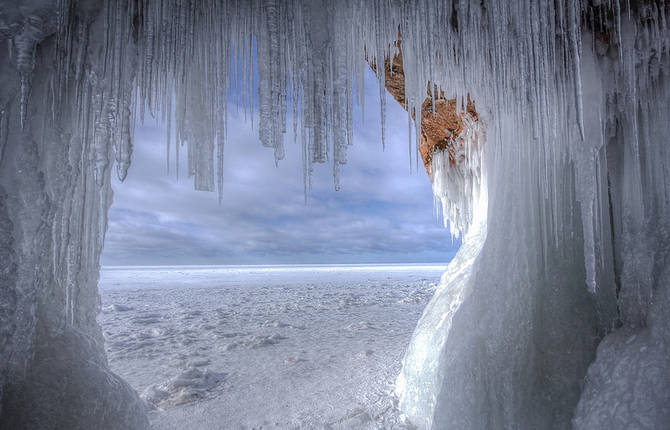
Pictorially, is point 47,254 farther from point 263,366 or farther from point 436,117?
point 436,117

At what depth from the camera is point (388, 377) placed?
5086 millimetres

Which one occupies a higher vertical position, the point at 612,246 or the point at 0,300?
the point at 612,246

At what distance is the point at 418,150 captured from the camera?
2.74m

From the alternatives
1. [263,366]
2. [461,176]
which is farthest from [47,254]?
[461,176]

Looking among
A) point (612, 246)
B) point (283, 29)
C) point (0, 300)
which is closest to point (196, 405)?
point (0, 300)

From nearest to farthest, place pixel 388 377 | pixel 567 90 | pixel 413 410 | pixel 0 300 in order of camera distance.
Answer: pixel 0 300 → pixel 567 90 → pixel 413 410 → pixel 388 377

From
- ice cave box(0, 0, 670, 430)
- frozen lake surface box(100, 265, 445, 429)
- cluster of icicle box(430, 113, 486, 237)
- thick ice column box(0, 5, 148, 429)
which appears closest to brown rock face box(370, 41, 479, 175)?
cluster of icicle box(430, 113, 486, 237)

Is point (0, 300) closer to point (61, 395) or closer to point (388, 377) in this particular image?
point (61, 395)

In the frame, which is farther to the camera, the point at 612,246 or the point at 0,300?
the point at 612,246

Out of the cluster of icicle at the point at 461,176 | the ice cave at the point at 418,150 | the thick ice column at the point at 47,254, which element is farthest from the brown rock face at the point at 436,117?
the thick ice column at the point at 47,254

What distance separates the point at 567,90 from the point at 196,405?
626 cm

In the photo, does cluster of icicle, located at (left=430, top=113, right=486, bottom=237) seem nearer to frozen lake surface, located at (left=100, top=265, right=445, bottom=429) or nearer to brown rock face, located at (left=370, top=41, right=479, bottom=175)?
brown rock face, located at (left=370, top=41, right=479, bottom=175)

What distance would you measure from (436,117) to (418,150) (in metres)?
2.72

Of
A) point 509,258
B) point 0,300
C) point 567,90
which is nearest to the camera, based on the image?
point 0,300
